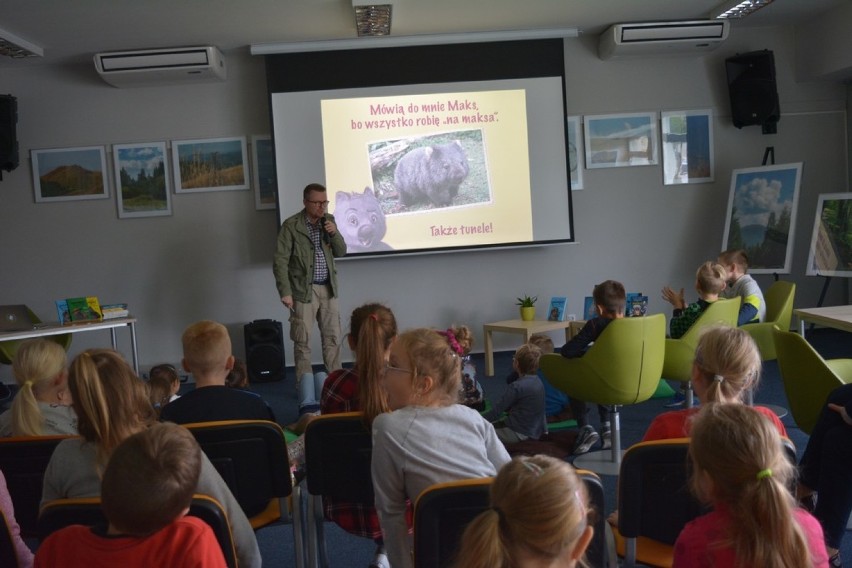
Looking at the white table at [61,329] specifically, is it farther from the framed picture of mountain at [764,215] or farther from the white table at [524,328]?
the framed picture of mountain at [764,215]

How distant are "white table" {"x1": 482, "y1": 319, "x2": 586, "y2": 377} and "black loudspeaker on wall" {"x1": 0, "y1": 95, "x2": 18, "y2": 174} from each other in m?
4.29

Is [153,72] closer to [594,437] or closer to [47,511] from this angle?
[594,437]

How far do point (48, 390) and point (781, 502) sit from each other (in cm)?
221

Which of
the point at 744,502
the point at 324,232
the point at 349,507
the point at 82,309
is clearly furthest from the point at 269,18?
the point at 744,502

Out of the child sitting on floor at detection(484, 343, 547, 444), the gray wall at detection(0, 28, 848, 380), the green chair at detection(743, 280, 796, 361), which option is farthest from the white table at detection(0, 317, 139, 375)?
the green chair at detection(743, 280, 796, 361)

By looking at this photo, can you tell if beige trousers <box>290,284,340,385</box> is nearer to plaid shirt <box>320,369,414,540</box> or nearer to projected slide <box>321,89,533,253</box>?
projected slide <box>321,89,533,253</box>

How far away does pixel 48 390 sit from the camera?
2520 mm

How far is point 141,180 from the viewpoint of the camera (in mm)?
6848

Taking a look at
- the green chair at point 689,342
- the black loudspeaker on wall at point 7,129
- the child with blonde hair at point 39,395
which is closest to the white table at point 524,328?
the green chair at point 689,342

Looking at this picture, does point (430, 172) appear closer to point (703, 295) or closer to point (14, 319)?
point (703, 295)

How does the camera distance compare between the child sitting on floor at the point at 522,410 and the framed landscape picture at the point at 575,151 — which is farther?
the framed landscape picture at the point at 575,151

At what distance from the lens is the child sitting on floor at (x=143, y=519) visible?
4.34ft

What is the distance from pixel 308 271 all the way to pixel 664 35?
3.58 metres

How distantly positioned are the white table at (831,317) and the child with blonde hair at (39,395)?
3235mm
